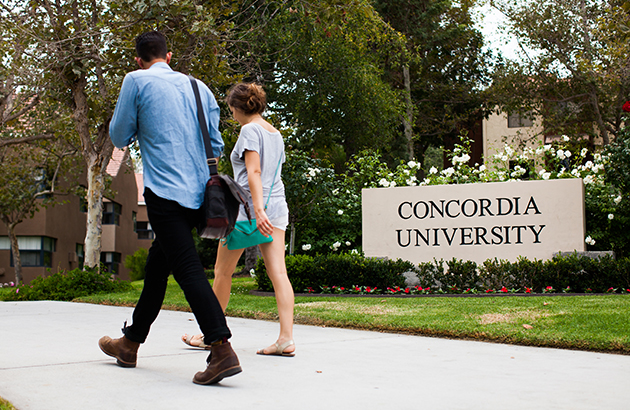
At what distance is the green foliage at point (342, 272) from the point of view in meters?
9.60

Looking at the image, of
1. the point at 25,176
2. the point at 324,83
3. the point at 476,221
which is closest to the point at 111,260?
the point at 25,176

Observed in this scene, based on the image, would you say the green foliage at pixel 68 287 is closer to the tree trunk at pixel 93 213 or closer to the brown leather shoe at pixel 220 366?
the tree trunk at pixel 93 213

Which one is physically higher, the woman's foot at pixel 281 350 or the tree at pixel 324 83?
the tree at pixel 324 83

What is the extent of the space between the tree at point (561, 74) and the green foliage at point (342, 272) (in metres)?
12.7

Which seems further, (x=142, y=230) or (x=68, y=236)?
(x=142, y=230)

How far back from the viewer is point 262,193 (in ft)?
12.9

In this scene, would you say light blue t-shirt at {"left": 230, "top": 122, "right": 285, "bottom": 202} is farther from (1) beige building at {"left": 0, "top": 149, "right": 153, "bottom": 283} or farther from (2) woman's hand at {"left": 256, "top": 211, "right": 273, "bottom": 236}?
(1) beige building at {"left": 0, "top": 149, "right": 153, "bottom": 283}

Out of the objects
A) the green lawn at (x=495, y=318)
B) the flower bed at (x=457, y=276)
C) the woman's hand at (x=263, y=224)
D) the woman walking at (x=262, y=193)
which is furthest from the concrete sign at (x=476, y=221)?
the woman's hand at (x=263, y=224)

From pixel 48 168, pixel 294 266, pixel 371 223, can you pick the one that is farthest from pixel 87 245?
pixel 48 168

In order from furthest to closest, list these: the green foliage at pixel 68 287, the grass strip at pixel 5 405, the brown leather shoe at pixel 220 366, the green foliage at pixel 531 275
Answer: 1. the green foliage at pixel 68 287
2. the green foliage at pixel 531 275
3. the brown leather shoe at pixel 220 366
4. the grass strip at pixel 5 405

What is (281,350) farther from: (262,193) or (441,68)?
A: (441,68)

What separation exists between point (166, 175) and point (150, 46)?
0.83m

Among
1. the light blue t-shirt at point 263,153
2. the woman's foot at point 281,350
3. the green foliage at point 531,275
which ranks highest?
the light blue t-shirt at point 263,153

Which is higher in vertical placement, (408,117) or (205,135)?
(408,117)
